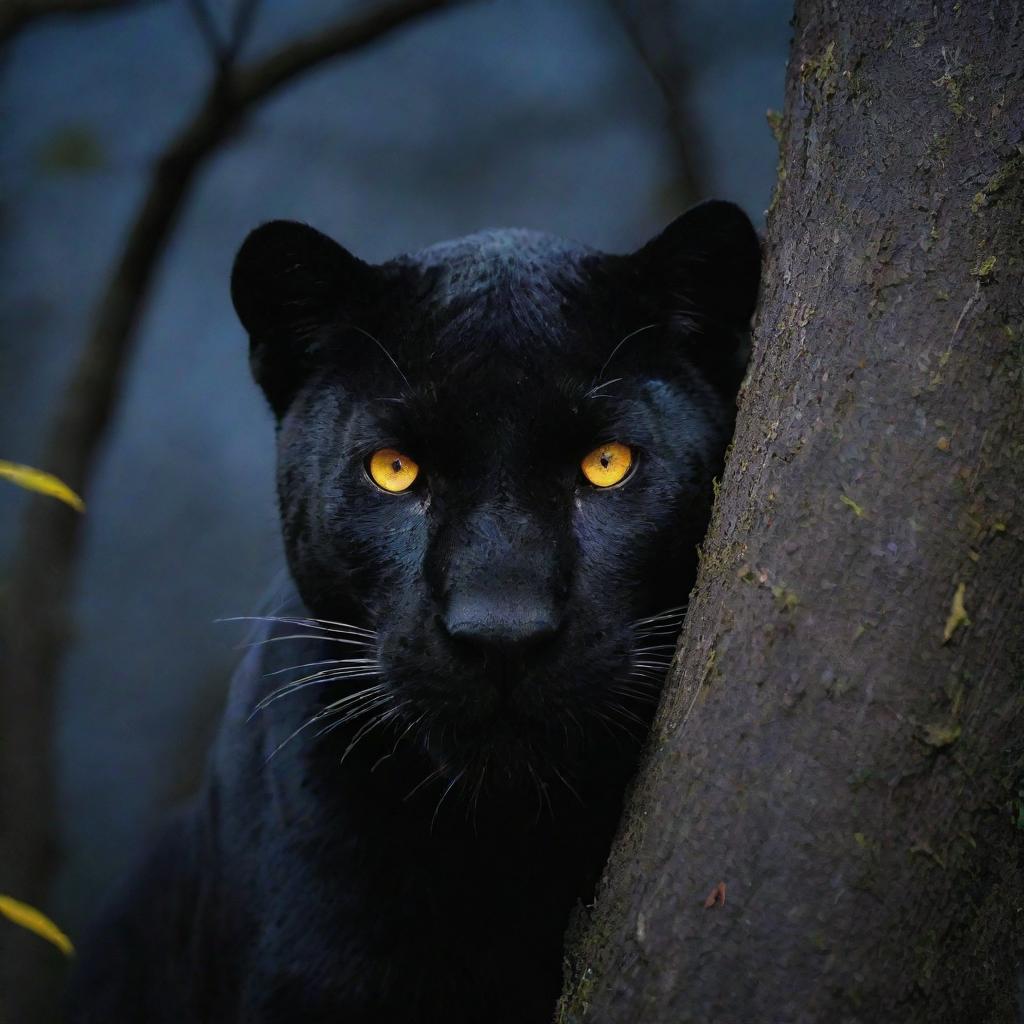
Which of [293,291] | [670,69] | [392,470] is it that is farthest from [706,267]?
[670,69]

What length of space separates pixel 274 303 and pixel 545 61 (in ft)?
14.8

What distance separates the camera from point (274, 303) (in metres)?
1.98

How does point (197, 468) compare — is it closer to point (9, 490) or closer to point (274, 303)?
point (9, 490)

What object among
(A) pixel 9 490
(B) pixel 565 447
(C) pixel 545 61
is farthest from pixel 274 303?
(C) pixel 545 61

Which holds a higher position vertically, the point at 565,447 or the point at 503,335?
the point at 503,335

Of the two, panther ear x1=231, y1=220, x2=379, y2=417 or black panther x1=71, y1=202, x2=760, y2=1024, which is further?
panther ear x1=231, y1=220, x2=379, y2=417

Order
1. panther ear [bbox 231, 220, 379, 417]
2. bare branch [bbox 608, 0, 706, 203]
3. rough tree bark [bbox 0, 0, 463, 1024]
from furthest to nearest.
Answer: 1. bare branch [bbox 608, 0, 706, 203]
2. rough tree bark [bbox 0, 0, 463, 1024]
3. panther ear [bbox 231, 220, 379, 417]

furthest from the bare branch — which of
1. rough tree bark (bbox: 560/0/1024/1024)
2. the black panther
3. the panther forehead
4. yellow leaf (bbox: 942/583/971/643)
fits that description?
yellow leaf (bbox: 942/583/971/643)

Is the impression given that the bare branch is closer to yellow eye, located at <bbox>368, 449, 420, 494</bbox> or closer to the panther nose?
yellow eye, located at <bbox>368, 449, 420, 494</bbox>

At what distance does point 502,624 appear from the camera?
4.89 feet

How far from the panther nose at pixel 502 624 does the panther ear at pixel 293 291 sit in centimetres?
63

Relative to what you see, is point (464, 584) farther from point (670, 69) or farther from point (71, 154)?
point (670, 69)

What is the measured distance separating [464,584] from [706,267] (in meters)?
0.65

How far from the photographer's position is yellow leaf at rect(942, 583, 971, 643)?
1192 mm
